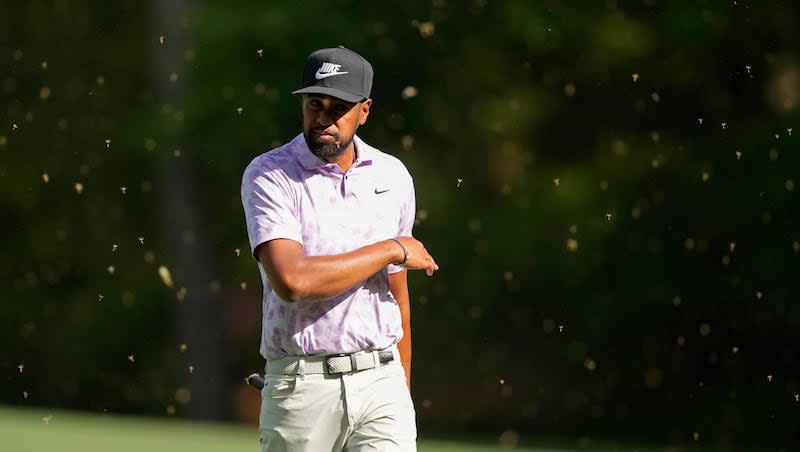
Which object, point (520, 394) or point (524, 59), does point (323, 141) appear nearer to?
point (524, 59)

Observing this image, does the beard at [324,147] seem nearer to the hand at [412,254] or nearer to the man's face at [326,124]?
the man's face at [326,124]

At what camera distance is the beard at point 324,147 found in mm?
5426

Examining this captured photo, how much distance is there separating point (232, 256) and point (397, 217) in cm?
1937

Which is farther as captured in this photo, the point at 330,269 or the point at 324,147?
the point at 324,147

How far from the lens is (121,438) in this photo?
15.1 m

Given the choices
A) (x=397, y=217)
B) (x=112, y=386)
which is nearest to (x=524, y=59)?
(x=112, y=386)

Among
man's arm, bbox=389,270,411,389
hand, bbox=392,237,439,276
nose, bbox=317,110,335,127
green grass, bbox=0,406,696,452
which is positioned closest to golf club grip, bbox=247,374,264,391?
man's arm, bbox=389,270,411,389

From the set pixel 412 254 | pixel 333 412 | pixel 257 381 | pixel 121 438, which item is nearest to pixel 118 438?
pixel 121 438

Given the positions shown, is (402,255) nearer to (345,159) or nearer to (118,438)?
(345,159)

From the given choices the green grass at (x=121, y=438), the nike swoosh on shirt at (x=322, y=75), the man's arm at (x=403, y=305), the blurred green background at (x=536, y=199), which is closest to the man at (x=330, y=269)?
the nike swoosh on shirt at (x=322, y=75)

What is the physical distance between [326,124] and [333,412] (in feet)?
3.24

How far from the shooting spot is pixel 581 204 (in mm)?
21609

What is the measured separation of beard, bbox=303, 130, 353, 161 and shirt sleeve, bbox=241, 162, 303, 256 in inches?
5.5

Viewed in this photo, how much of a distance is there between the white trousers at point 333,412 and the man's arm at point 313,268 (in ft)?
1.06
